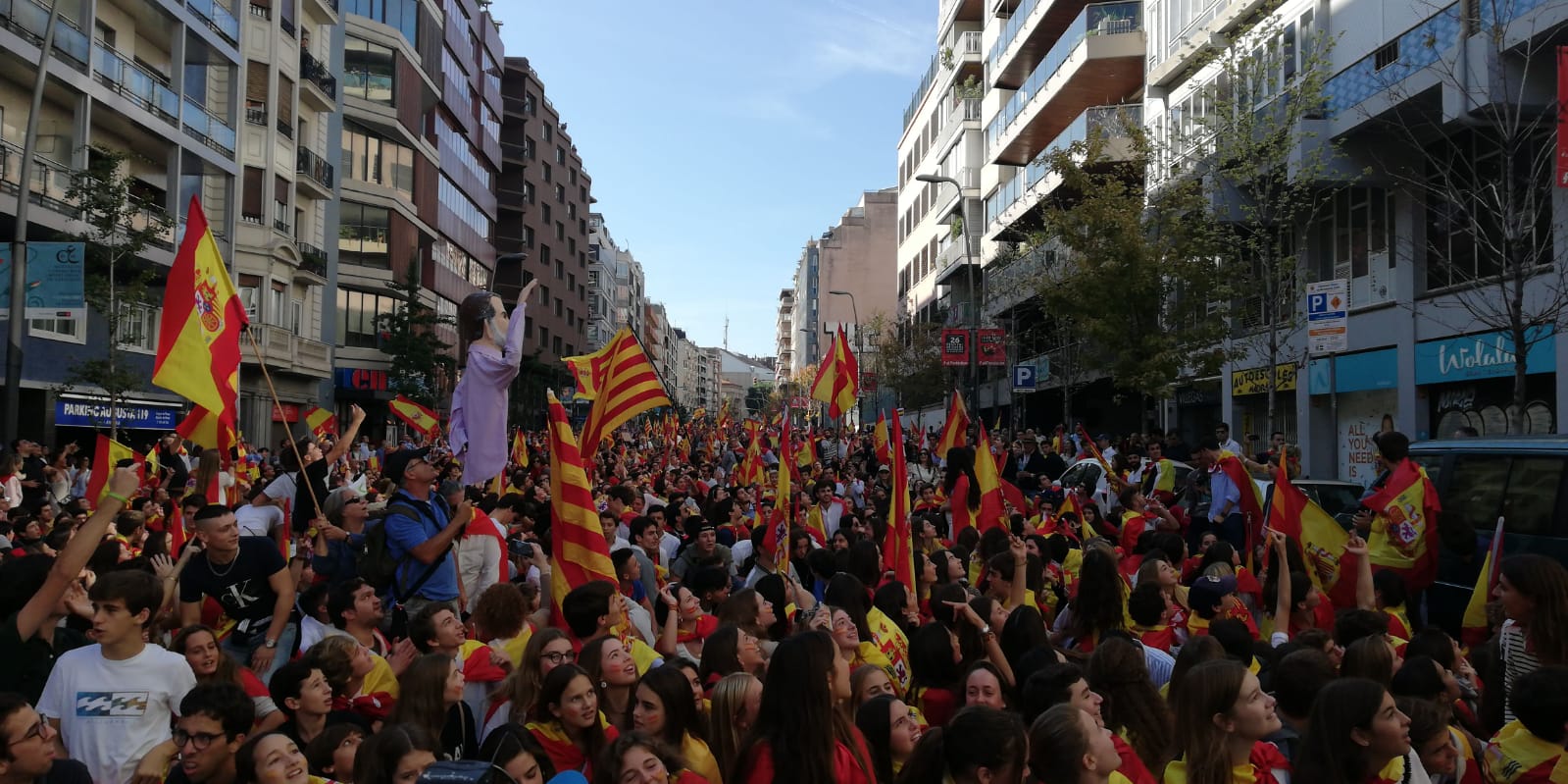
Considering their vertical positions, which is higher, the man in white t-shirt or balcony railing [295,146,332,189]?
balcony railing [295,146,332,189]

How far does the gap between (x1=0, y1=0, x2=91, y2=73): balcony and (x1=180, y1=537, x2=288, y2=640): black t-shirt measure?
21196mm

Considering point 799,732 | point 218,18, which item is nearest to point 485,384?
point 799,732

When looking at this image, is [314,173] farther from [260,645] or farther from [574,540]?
[260,645]

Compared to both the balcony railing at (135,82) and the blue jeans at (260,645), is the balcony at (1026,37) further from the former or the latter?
the blue jeans at (260,645)

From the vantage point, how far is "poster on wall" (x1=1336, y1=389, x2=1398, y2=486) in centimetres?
2283

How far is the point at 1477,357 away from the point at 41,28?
26535mm

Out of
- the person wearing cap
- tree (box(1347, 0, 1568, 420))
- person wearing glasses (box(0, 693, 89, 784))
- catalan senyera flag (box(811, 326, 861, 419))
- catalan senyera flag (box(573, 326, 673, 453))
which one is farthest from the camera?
catalan senyera flag (box(811, 326, 861, 419))

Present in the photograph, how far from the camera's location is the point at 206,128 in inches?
1225

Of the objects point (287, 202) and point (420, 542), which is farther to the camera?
point (287, 202)

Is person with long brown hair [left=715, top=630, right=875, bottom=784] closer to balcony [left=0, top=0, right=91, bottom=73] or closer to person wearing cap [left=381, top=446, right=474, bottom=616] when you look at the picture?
person wearing cap [left=381, top=446, right=474, bottom=616]

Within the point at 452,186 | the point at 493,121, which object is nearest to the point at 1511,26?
the point at 452,186

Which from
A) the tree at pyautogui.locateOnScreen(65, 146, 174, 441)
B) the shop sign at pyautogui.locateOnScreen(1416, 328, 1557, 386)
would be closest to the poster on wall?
the shop sign at pyautogui.locateOnScreen(1416, 328, 1557, 386)

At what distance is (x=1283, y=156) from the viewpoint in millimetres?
20688

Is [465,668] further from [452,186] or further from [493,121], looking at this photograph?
[493,121]
